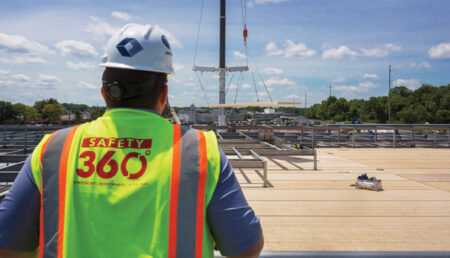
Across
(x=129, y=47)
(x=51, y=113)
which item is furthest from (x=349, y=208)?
(x=51, y=113)

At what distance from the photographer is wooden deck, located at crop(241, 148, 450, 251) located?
13.5 feet

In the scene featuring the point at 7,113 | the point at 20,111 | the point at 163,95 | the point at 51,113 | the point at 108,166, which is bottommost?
the point at 108,166

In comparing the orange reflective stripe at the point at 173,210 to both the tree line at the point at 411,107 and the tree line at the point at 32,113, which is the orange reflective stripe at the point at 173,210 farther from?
the tree line at the point at 411,107

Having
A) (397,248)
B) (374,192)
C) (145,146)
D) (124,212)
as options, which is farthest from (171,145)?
(374,192)

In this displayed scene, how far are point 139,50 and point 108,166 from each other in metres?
0.50

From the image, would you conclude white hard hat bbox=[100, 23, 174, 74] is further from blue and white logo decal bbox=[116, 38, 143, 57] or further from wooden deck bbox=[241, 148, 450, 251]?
wooden deck bbox=[241, 148, 450, 251]

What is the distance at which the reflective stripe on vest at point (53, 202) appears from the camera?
1132 millimetres

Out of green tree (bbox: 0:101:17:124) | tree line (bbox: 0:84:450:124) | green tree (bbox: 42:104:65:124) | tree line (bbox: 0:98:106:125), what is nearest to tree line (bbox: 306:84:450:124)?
tree line (bbox: 0:84:450:124)

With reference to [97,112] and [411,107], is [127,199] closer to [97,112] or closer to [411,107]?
[97,112]

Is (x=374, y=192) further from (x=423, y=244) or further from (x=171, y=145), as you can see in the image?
(x=171, y=145)

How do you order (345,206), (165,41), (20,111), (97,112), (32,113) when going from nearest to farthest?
(165,41) < (345,206) < (97,112) < (20,111) < (32,113)

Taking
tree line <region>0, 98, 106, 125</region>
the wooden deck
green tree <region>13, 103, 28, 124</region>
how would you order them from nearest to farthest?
the wooden deck
tree line <region>0, 98, 106, 125</region>
green tree <region>13, 103, 28, 124</region>

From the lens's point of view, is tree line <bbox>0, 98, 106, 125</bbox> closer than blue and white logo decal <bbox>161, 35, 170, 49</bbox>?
No

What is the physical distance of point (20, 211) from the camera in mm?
1145
